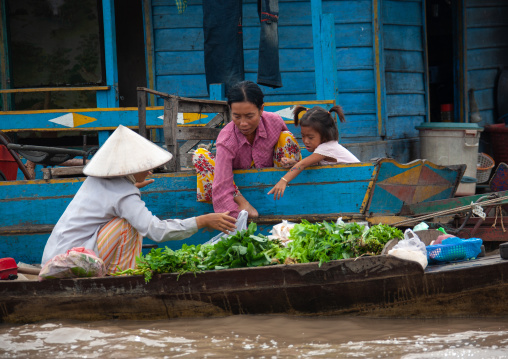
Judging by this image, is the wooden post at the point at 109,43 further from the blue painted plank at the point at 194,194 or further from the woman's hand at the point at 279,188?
the woman's hand at the point at 279,188

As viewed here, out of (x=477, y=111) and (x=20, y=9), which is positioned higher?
(x=20, y=9)

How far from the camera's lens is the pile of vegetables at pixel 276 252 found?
3.83m

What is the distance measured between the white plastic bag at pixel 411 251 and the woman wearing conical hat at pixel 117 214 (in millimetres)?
1046

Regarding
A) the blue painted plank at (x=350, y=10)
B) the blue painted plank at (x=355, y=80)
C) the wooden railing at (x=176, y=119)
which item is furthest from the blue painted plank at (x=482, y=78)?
the wooden railing at (x=176, y=119)

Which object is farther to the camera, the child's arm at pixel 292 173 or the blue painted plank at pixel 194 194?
the blue painted plank at pixel 194 194

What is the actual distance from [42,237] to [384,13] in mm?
5333

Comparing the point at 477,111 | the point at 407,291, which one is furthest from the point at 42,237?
the point at 477,111

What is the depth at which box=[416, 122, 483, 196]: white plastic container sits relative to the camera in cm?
755

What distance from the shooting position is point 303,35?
7844 millimetres

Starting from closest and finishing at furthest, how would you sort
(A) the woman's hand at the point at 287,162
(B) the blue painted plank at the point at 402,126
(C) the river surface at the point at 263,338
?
(C) the river surface at the point at 263,338, (A) the woman's hand at the point at 287,162, (B) the blue painted plank at the point at 402,126

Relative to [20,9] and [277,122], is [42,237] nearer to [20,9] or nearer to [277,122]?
[277,122]

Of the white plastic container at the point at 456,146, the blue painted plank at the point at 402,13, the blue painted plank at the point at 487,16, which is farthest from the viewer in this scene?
the blue painted plank at the point at 487,16

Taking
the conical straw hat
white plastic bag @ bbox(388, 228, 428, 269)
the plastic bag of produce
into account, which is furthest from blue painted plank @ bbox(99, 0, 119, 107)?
white plastic bag @ bbox(388, 228, 428, 269)

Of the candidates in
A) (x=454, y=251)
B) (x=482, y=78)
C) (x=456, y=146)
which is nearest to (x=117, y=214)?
(x=454, y=251)
